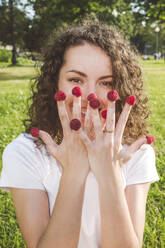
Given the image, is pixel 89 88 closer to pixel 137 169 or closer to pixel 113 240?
Answer: pixel 137 169

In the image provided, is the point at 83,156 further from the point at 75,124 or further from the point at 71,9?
the point at 71,9

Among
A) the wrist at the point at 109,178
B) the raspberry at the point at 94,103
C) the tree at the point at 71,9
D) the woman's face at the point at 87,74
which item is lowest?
the wrist at the point at 109,178

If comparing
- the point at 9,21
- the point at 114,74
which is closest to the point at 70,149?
the point at 114,74

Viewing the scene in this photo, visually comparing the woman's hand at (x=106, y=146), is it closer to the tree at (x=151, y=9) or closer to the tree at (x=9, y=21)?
the tree at (x=151, y=9)

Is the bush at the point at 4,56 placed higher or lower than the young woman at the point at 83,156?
higher

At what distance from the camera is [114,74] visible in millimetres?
1929

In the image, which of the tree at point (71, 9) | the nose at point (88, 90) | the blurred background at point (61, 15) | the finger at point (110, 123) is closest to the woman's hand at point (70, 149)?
the finger at point (110, 123)

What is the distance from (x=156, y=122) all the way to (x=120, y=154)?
504 cm

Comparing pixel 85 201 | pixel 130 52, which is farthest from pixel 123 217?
pixel 130 52

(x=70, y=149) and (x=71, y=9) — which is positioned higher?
(x=71, y=9)

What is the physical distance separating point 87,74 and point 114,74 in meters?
0.23

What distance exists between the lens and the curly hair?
202cm

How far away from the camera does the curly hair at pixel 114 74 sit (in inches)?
79.4

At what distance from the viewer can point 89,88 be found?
6.02ft
